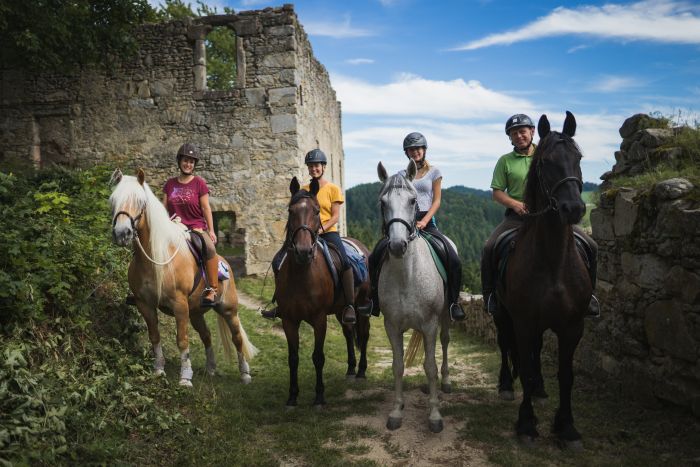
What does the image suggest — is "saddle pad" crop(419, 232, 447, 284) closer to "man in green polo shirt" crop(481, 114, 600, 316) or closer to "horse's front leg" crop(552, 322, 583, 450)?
"man in green polo shirt" crop(481, 114, 600, 316)

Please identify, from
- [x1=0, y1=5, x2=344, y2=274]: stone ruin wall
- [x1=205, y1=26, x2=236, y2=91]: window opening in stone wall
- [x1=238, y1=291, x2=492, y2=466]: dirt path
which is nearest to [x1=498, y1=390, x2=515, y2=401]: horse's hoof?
[x1=238, y1=291, x2=492, y2=466]: dirt path

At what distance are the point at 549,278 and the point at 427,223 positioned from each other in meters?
1.49

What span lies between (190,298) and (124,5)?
9.40m

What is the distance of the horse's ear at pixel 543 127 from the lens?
13.6ft

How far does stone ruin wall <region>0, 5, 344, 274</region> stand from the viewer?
1214 centimetres

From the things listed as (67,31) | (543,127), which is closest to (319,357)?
(543,127)

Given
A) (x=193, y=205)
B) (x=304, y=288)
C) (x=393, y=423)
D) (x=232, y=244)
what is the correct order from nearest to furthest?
(x=393, y=423)
(x=304, y=288)
(x=193, y=205)
(x=232, y=244)

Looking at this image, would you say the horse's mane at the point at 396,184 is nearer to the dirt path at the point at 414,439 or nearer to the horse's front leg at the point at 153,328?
the dirt path at the point at 414,439

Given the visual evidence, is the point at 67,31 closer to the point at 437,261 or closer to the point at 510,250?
the point at 437,261

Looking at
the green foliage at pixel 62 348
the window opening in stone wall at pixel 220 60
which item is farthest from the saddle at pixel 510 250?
the window opening in stone wall at pixel 220 60

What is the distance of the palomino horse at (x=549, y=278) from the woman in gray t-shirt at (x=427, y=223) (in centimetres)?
74

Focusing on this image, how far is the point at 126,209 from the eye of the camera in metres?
4.78

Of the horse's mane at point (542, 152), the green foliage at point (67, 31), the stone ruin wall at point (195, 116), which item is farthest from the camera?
the stone ruin wall at point (195, 116)

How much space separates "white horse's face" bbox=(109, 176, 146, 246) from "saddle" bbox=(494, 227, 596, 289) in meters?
3.49
